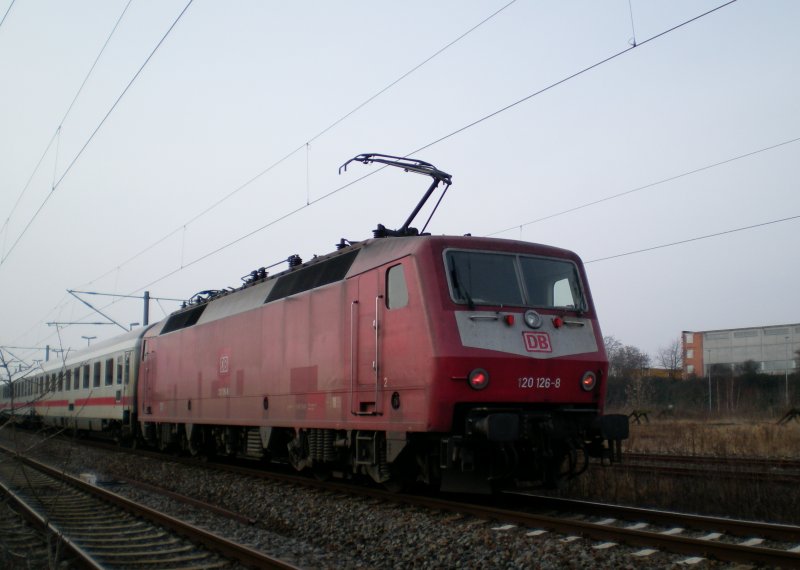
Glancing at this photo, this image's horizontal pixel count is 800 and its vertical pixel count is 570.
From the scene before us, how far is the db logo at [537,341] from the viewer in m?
9.35

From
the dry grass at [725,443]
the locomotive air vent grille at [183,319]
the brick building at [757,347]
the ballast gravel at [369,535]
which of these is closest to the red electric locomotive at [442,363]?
the ballast gravel at [369,535]

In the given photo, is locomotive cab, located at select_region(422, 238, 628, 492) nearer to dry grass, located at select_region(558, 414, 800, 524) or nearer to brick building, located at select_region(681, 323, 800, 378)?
Result: dry grass, located at select_region(558, 414, 800, 524)

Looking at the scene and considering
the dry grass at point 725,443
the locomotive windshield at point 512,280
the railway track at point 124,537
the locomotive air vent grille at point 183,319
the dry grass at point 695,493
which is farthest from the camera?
the locomotive air vent grille at point 183,319

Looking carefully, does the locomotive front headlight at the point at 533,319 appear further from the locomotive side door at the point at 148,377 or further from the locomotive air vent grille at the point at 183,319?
the locomotive side door at the point at 148,377

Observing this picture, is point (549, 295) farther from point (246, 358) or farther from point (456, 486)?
point (246, 358)

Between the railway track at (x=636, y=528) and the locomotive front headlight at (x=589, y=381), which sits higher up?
the locomotive front headlight at (x=589, y=381)

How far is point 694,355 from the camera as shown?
239 ft

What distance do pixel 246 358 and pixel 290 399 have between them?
7.86ft

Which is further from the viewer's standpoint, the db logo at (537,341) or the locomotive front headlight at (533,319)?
the locomotive front headlight at (533,319)

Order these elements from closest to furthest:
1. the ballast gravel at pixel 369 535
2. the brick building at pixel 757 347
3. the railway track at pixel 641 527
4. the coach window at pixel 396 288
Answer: the railway track at pixel 641 527
the ballast gravel at pixel 369 535
the coach window at pixel 396 288
the brick building at pixel 757 347

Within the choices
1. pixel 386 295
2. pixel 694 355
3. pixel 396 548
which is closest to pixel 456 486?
pixel 396 548

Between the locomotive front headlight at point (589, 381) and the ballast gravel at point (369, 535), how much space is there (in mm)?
2278

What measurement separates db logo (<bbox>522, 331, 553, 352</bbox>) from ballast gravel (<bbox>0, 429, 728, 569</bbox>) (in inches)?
84.6

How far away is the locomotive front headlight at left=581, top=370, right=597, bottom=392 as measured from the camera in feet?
32.1
